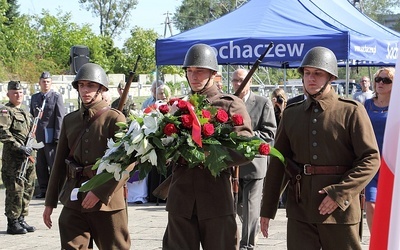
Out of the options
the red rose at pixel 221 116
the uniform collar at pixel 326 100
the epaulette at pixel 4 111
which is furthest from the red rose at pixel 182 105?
the epaulette at pixel 4 111

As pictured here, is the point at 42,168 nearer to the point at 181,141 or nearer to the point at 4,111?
the point at 4,111

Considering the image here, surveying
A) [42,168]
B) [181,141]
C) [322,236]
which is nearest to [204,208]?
[181,141]

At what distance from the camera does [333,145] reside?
5.22m

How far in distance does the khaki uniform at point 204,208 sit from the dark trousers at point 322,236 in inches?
18.1

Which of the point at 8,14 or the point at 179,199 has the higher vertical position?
the point at 8,14

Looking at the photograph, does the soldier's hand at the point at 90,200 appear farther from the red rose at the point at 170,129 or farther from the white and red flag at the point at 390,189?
the white and red flag at the point at 390,189

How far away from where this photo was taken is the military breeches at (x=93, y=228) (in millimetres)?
5965

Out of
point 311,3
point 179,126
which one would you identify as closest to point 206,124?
point 179,126

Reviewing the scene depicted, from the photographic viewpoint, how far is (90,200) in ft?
19.1

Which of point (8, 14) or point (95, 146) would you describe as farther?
point (8, 14)

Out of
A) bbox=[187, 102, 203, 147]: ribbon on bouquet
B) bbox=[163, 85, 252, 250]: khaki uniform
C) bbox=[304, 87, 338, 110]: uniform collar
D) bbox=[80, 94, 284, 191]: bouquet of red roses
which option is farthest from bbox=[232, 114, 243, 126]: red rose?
bbox=[304, 87, 338, 110]: uniform collar

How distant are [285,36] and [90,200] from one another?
240 inches

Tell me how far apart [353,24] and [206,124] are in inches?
329

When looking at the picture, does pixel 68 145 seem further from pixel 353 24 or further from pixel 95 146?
pixel 353 24
